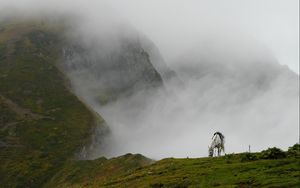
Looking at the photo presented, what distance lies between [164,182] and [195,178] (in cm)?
657

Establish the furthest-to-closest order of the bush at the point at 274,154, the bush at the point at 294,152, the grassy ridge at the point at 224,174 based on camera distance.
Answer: the bush at the point at 274,154, the bush at the point at 294,152, the grassy ridge at the point at 224,174

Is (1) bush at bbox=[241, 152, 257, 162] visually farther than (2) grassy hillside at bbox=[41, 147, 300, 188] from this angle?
Yes

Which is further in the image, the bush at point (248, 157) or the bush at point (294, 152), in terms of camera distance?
the bush at point (248, 157)

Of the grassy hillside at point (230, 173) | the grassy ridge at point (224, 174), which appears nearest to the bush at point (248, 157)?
the grassy hillside at point (230, 173)

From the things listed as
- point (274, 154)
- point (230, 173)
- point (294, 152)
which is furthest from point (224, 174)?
point (294, 152)

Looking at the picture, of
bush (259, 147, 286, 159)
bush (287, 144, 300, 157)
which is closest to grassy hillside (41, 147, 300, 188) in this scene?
bush (259, 147, 286, 159)

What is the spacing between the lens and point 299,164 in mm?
62438

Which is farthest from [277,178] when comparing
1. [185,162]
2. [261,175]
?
[185,162]

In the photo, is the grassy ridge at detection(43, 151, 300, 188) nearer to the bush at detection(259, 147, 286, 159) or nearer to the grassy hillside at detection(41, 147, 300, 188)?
the grassy hillside at detection(41, 147, 300, 188)

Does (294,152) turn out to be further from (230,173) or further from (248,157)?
(230,173)

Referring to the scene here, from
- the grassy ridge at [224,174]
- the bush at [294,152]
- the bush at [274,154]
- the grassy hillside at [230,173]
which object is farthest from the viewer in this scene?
the bush at [274,154]

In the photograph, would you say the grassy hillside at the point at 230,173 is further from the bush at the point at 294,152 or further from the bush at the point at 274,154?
the bush at the point at 294,152

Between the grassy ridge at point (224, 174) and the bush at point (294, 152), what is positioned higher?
the bush at point (294, 152)

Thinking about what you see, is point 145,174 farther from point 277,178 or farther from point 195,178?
point 277,178
